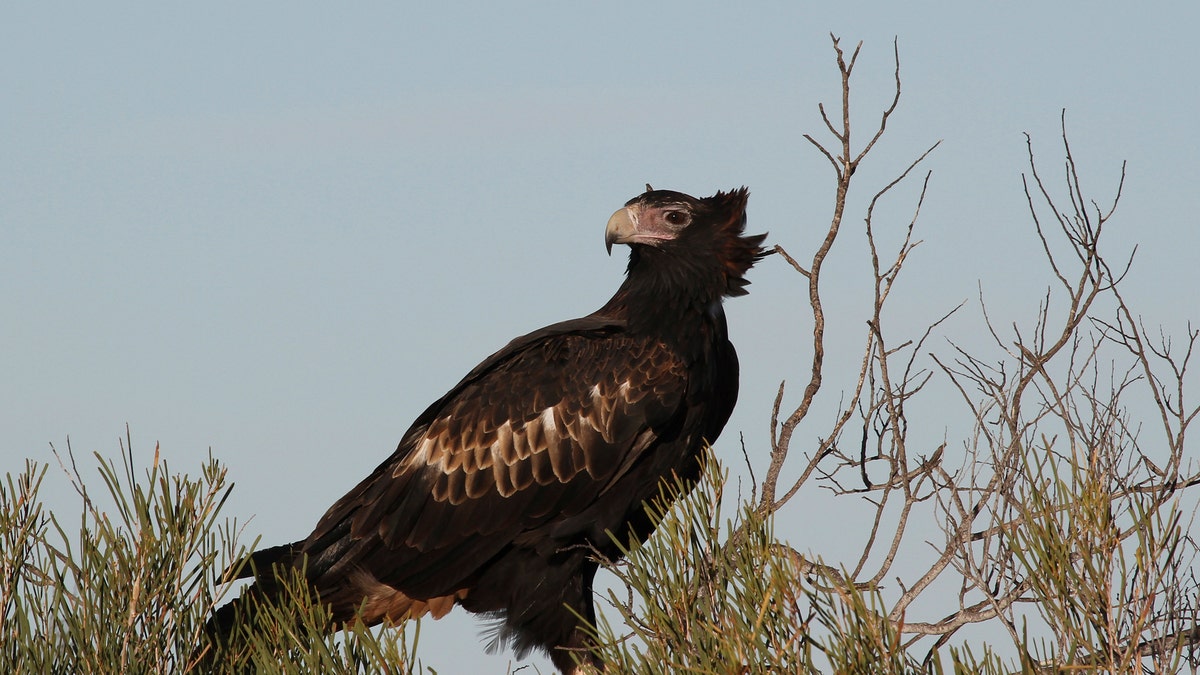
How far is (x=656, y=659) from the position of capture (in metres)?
3.14

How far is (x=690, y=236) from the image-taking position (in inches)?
251

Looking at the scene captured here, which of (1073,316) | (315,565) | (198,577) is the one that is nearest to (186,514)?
(198,577)

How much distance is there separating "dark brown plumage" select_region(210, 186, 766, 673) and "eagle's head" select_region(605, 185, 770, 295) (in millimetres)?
23

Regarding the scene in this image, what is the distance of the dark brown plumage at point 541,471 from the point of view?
19.0 feet

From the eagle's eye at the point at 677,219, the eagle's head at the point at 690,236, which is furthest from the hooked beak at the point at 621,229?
the eagle's eye at the point at 677,219

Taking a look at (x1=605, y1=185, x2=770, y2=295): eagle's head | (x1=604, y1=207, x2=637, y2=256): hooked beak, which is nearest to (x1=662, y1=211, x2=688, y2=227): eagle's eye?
(x1=605, y1=185, x2=770, y2=295): eagle's head

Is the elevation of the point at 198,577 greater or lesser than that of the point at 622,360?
lesser

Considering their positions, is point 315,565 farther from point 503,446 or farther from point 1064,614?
point 1064,614

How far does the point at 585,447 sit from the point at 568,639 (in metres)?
0.93

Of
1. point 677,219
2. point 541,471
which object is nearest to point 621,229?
point 677,219

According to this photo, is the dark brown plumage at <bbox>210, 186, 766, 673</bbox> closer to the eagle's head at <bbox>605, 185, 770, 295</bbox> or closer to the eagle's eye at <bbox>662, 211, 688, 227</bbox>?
the eagle's head at <bbox>605, 185, 770, 295</bbox>

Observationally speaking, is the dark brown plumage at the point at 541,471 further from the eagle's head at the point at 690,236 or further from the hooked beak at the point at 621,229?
the hooked beak at the point at 621,229

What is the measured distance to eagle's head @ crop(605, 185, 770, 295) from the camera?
6.30 m

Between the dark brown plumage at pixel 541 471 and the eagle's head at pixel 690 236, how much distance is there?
0.9 inches
